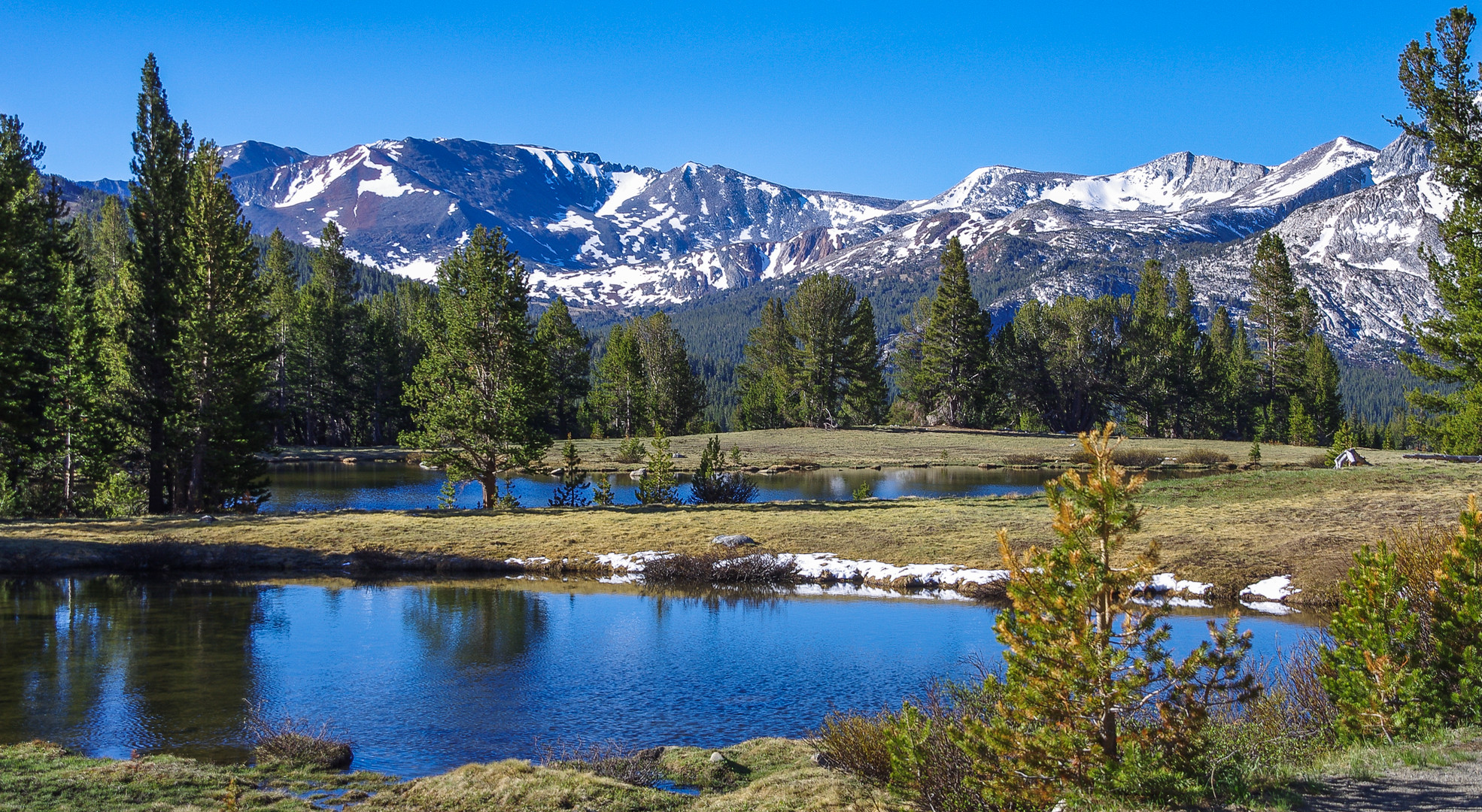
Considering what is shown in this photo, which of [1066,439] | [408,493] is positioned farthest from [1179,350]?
[408,493]

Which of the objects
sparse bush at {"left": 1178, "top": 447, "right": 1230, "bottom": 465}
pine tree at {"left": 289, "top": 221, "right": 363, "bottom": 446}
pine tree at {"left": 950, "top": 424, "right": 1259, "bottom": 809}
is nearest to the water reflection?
sparse bush at {"left": 1178, "top": 447, "right": 1230, "bottom": 465}

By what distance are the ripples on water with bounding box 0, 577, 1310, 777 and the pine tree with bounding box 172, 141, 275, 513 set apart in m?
10.3

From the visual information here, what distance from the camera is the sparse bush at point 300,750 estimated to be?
42.3 feet

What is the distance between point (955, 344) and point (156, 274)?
6542 centimetres

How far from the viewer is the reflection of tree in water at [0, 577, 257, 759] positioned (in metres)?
14.5

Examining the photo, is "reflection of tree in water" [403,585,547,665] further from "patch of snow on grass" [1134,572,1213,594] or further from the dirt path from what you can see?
"patch of snow on grass" [1134,572,1213,594]

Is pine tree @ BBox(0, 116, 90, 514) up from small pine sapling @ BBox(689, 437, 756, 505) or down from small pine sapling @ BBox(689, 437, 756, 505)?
up

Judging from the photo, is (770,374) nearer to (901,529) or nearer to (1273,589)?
(901,529)

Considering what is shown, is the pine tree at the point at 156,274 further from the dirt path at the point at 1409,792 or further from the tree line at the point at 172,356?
the dirt path at the point at 1409,792

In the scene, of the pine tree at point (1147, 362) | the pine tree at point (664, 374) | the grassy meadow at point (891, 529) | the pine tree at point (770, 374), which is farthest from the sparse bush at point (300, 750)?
the pine tree at point (1147, 362)

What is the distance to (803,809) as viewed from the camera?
9836 millimetres

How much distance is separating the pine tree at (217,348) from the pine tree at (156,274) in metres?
0.71

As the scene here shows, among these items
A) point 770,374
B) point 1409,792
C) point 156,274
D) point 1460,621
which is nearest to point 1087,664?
point 1409,792

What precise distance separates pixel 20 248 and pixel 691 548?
3080 centimetres
